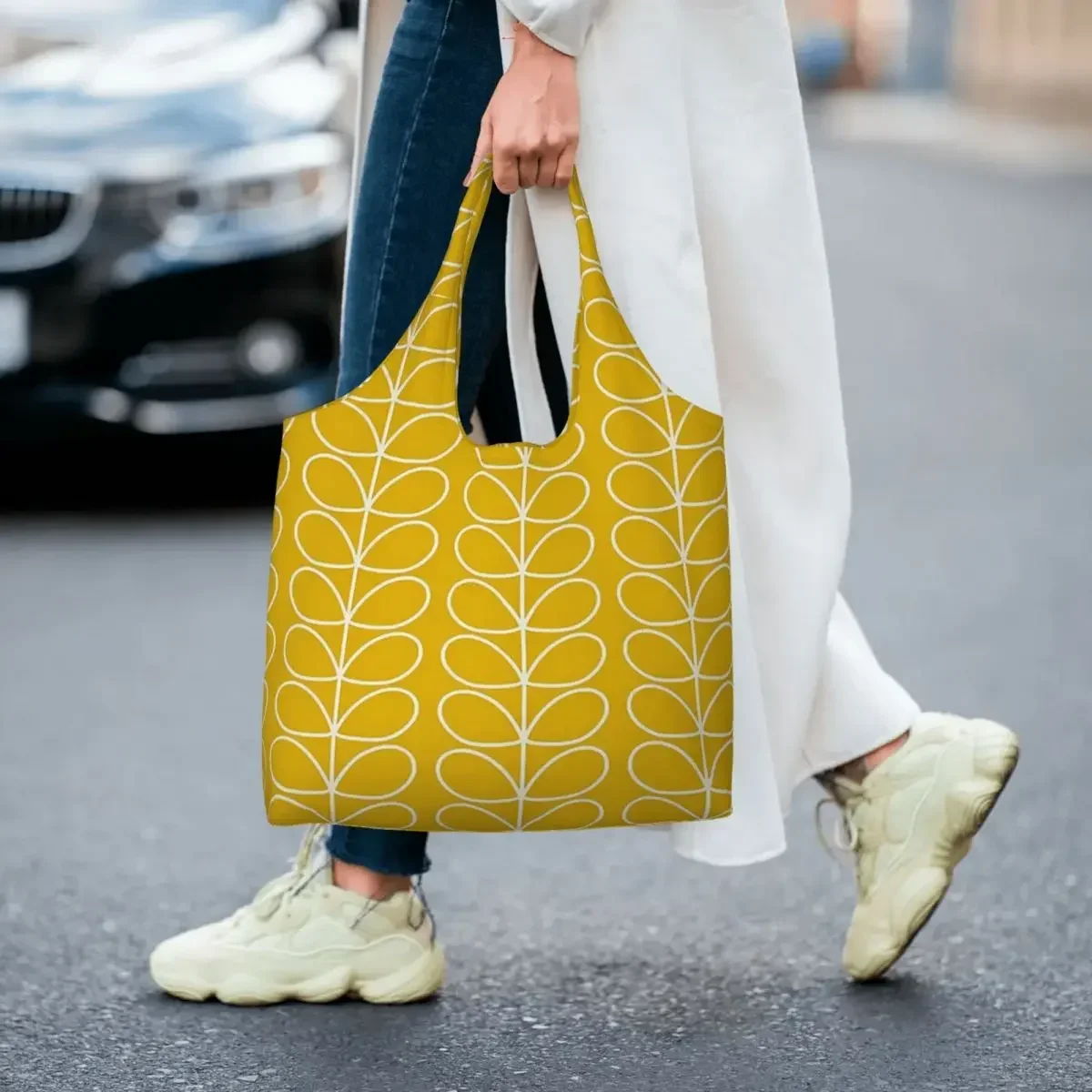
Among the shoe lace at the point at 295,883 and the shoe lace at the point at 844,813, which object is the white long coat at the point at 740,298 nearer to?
the shoe lace at the point at 844,813

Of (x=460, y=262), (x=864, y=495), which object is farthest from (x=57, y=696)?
(x=864, y=495)

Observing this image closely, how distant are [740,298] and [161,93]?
153 inches

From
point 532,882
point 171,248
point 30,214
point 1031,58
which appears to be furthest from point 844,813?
point 1031,58

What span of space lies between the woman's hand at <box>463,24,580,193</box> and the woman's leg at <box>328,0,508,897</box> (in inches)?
5.7

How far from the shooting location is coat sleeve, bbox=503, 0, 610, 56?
237cm

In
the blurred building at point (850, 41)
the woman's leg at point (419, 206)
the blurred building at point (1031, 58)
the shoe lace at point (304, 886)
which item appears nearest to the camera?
the woman's leg at point (419, 206)

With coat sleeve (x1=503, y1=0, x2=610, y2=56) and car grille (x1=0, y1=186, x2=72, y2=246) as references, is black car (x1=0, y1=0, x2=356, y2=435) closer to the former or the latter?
car grille (x1=0, y1=186, x2=72, y2=246)

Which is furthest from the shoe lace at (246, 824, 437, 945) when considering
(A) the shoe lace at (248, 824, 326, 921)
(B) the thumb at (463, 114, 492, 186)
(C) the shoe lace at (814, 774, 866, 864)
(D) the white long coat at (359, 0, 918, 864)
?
(B) the thumb at (463, 114, 492, 186)

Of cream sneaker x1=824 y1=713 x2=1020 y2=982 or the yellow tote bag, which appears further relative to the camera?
cream sneaker x1=824 y1=713 x2=1020 y2=982

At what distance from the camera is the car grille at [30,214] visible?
19.6 ft

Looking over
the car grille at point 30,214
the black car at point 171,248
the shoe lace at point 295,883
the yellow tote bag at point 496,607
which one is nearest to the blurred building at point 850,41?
the black car at point 171,248

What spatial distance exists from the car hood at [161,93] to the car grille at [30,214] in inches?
4.1

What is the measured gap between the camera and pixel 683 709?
2.28m

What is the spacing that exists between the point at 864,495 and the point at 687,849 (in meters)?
4.03
